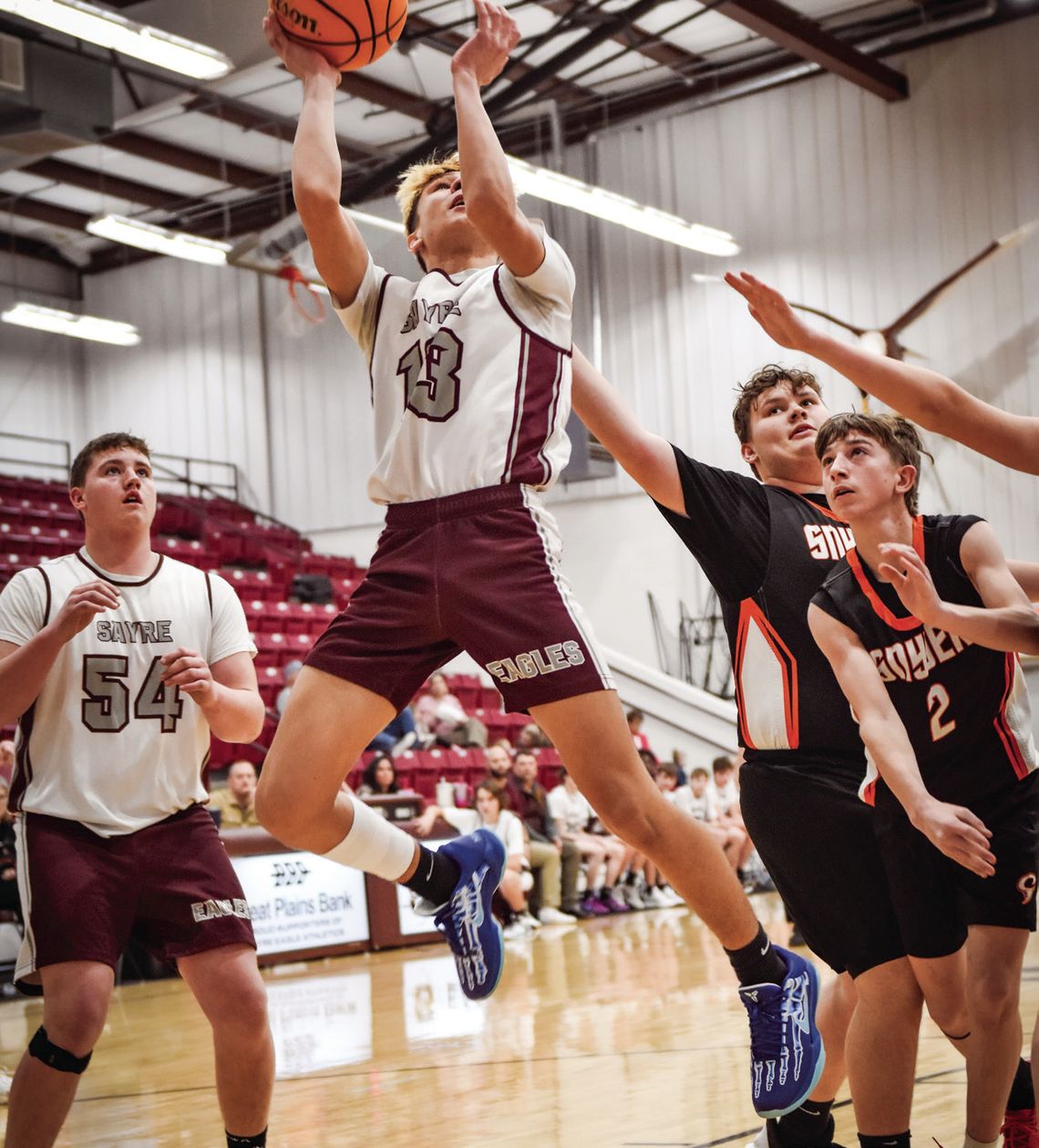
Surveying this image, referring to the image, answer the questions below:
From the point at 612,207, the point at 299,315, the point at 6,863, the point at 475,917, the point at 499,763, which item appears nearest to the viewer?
the point at 475,917

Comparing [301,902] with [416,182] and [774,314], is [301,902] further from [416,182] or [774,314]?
[774,314]

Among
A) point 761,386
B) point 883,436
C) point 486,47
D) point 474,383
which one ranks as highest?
point 486,47

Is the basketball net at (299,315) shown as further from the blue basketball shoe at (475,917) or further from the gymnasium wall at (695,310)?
the blue basketball shoe at (475,917)

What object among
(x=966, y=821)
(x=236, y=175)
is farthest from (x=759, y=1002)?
(x=236, y=175)

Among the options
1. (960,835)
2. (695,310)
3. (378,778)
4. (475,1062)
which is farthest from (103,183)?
(960,835)

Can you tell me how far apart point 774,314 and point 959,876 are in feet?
4.37

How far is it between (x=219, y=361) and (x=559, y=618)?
2137 cm

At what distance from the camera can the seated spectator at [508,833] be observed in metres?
11.4

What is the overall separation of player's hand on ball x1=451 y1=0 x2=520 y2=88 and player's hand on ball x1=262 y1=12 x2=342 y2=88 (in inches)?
13.3

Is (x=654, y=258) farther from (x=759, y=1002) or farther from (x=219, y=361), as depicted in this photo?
(x=759, y=1002)

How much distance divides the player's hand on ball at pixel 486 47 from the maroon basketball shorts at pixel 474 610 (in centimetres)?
98

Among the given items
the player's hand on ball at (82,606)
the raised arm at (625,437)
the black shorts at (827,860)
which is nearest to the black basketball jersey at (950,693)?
the black shorts at (827,860)

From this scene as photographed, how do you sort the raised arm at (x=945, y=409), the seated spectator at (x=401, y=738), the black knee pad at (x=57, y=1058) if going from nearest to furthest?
A: the raised arm at (x=945, y=409)
the black knee pad at (x=57, y=1058)
the seated spectator at (x=401, y=738)

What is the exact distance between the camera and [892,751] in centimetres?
317
